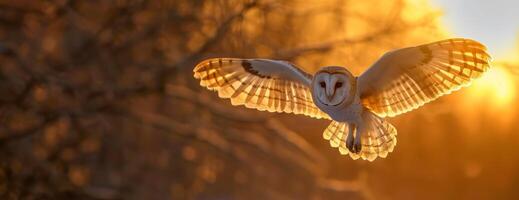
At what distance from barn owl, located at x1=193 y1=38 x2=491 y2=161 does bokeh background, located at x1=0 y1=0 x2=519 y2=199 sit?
3226mm

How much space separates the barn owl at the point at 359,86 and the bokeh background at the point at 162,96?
10.6 feet

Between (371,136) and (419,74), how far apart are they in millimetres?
96

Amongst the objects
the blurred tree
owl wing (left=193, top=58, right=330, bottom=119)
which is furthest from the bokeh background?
owl wing (left=193, top=58, right=330, bottom=119)

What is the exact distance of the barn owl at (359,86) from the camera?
3.11 ft

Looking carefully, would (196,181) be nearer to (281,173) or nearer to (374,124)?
(281,173)

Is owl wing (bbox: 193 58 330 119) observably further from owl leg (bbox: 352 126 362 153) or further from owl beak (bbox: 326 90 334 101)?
owl beak (bbox: 326 90 334 101)

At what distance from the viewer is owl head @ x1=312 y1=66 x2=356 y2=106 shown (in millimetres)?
899

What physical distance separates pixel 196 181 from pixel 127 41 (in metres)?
1.57

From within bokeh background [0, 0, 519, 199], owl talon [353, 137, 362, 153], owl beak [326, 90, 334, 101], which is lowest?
owl talon [353, 137, 362, 153]

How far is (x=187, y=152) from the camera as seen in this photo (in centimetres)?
683

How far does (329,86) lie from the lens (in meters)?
0.90

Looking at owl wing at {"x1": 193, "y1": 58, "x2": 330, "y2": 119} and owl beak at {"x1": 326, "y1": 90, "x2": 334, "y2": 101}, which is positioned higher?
owl wing at {"x1": 193, "y1": 58, "x2": 330, "y2": 119}

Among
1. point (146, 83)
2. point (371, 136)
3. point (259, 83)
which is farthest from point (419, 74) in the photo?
point (146, 83)

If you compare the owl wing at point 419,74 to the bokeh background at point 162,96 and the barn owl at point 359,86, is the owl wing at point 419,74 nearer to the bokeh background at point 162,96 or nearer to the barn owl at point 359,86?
the barn owl at point 359,86
